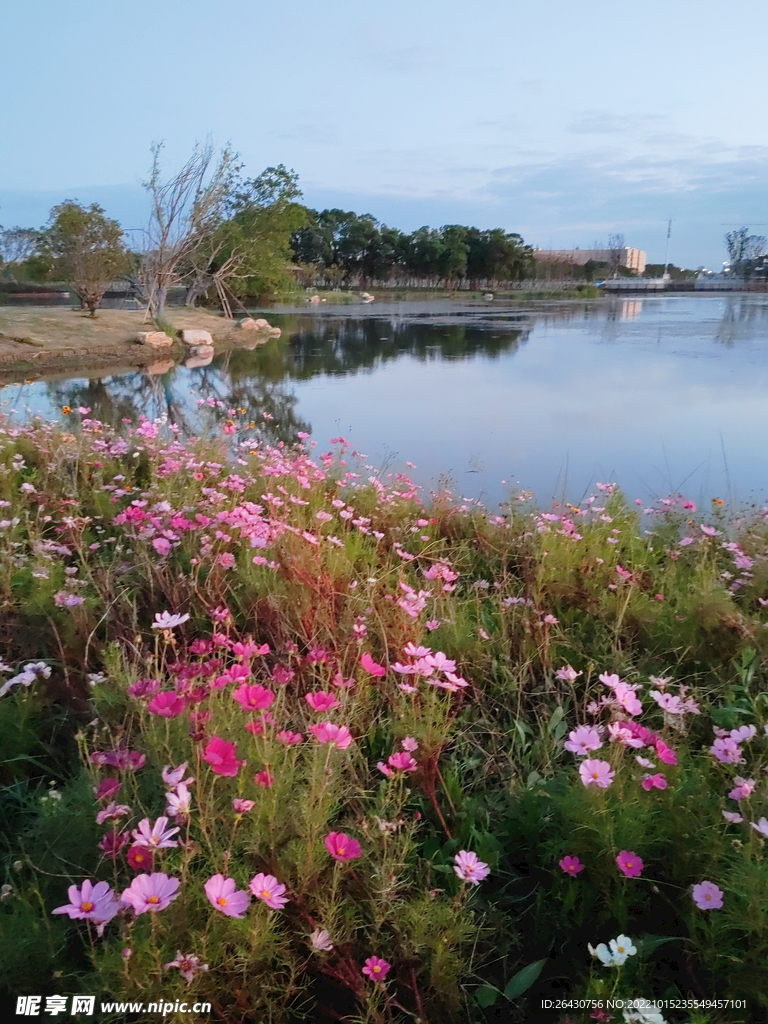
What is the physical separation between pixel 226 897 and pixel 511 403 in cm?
891

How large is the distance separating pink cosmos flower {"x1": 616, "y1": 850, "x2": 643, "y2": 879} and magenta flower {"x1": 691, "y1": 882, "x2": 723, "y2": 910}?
9 cm

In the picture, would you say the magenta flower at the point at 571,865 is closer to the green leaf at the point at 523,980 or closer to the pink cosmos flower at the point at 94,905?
the green leaf at the point at 523,980

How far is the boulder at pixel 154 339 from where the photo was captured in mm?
16938

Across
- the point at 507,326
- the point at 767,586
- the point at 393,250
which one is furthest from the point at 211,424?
the point at 393,250

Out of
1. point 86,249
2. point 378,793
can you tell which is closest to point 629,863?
point 378,793

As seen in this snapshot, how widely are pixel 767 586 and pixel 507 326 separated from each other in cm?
2167

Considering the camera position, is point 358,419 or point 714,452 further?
point 358,419

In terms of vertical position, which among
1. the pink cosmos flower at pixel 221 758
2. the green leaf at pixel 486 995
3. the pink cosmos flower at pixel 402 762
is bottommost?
the green leaf at pixel 486 995

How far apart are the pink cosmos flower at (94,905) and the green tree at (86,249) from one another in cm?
2082

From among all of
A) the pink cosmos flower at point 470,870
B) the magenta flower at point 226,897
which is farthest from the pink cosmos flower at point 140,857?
the pink cosmos flower at point 470,870

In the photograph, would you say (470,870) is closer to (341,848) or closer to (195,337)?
(341,848)

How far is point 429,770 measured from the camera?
163 centimetres

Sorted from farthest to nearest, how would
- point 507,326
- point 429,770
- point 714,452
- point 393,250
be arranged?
point 393,250
point 507,326
point 714,452
point 429,770

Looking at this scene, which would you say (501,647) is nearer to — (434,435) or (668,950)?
(668,950)
